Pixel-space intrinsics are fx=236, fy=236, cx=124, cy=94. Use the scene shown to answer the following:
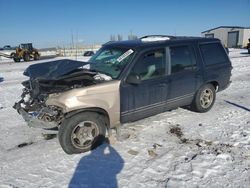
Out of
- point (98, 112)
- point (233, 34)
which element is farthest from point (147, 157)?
point (233, 34)

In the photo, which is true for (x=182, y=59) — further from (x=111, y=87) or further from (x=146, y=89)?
(x=111, y=87)

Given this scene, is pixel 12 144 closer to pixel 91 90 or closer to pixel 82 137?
pixel 82 137

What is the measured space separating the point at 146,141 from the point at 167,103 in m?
1.00

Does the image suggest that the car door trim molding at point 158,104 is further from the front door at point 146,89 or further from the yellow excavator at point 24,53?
the yellow excavator at point 24,53

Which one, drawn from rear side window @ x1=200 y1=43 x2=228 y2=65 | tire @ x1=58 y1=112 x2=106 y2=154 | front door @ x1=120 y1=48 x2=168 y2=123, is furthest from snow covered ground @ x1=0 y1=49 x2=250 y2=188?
rear side window @ x1=200 y1=43 x2=228 y2=65

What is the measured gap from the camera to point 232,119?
5406mm

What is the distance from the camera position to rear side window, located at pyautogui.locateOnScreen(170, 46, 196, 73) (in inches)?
193

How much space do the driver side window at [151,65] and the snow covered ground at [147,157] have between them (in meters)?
1.19

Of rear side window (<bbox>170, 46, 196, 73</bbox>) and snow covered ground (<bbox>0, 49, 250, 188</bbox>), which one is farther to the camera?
rear side window (<bbox>170, 46, 196, 73</bbox>)

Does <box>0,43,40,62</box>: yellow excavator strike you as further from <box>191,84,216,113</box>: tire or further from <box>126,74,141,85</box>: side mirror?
<box>126,74,141,85</box>: side mirror

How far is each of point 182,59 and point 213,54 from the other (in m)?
1.19

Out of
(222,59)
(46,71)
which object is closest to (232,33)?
(222,59)

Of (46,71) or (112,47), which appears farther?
(112,47)

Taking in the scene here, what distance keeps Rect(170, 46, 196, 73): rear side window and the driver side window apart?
28cm
